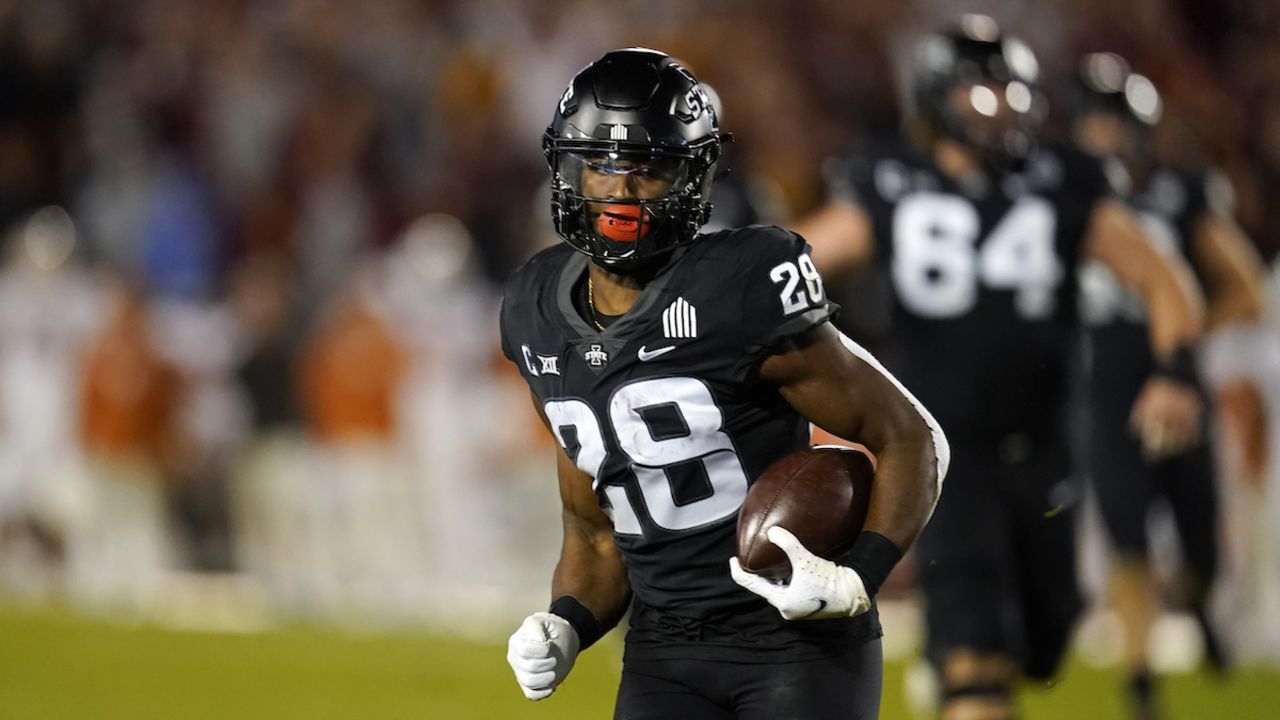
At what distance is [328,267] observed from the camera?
35.9 ft

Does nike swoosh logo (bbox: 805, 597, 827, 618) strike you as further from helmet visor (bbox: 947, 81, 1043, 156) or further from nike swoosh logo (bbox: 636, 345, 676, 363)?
helmet visor (bbox: 947, 81, 1043, 156)

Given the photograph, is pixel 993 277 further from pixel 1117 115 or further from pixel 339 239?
pixel 339 239

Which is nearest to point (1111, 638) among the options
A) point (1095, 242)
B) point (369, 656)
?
point (369, 656)

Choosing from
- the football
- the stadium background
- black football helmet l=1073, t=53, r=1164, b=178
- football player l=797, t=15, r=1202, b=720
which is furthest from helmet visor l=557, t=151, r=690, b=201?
the stadium background

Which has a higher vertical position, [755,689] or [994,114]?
[994,114]

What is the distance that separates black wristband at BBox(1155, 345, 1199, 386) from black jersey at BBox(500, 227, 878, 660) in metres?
2.17

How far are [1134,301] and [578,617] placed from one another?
375cm

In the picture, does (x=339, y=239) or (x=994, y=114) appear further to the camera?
(x=339, y=239)

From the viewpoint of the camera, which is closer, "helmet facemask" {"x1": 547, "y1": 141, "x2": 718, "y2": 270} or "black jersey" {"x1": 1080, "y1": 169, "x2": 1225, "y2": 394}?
"helmet facemask" {"x1": 547, "y1": 141, "x2": 718, "y2": 270}

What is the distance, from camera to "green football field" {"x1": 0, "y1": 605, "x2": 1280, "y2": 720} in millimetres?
6895

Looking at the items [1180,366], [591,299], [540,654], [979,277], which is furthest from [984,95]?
[540,654]

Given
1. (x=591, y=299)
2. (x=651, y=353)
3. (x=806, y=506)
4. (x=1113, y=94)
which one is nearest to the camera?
(x=806, y=506)

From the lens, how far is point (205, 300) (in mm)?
10820

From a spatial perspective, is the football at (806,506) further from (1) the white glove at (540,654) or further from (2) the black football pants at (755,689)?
(1) the white glove at (540,654)
